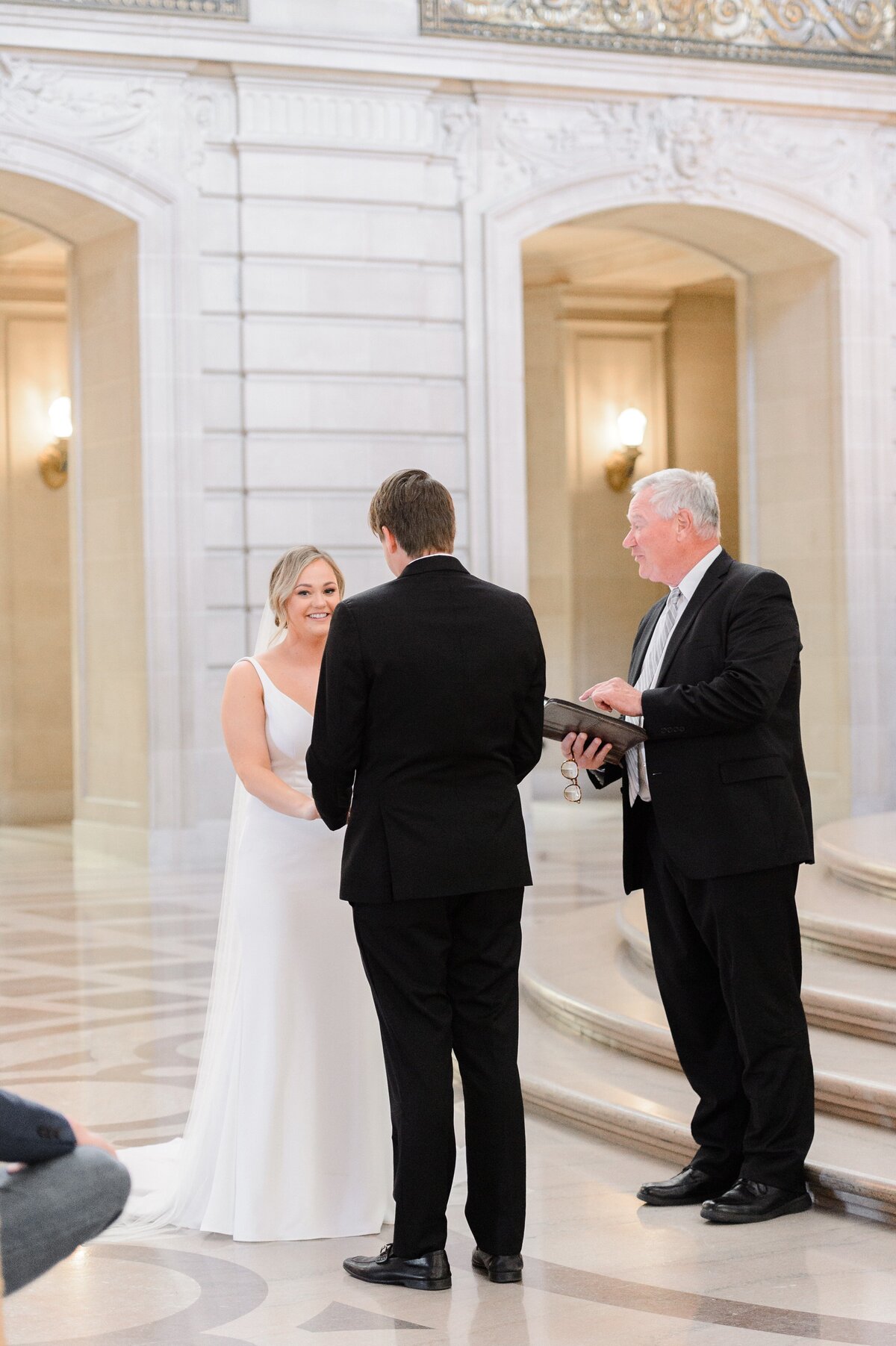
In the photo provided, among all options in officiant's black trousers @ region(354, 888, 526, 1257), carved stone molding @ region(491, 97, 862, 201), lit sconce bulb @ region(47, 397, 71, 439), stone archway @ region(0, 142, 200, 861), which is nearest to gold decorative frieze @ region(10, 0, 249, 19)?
stone archway @ region(0, 142, 200, 861)

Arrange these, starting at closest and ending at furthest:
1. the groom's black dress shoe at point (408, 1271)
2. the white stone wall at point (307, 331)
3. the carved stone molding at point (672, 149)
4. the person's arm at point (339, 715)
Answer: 1. the person's arm at point (339, 715)
2. the groom's black dress shoe at point (408, 1271)
3. the white stone wall at point (307, 331)
4. the carved stone molding at point (672, 149)

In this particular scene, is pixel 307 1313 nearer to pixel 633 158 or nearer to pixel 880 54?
pixel 633 158

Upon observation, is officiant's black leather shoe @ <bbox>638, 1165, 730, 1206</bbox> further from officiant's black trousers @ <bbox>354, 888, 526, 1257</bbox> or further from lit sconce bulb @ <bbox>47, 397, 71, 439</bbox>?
lit sconce bulb @ <bbox>47, 397, 71, 439</bbox>

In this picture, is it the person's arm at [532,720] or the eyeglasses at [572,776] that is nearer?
the person's arm at [532,720]

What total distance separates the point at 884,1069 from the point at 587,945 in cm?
242

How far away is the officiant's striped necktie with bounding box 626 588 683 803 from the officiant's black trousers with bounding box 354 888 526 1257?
0.63 meters

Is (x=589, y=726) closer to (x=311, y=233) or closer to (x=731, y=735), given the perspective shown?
(x=731, y=735)

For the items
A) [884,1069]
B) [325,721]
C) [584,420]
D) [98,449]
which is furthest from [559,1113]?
[584,420]

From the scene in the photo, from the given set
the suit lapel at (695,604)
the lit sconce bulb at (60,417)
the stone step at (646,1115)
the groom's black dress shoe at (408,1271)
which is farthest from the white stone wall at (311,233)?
the groom's black dress shoe at (408,1271)

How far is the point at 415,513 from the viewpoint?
3488mm

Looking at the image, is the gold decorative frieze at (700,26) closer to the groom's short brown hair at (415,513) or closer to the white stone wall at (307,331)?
the white stone wall at (307,331)

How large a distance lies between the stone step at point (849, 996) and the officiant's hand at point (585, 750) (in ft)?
4.81

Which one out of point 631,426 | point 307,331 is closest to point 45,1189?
point 307,331

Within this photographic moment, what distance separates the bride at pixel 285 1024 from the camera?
158 inches
